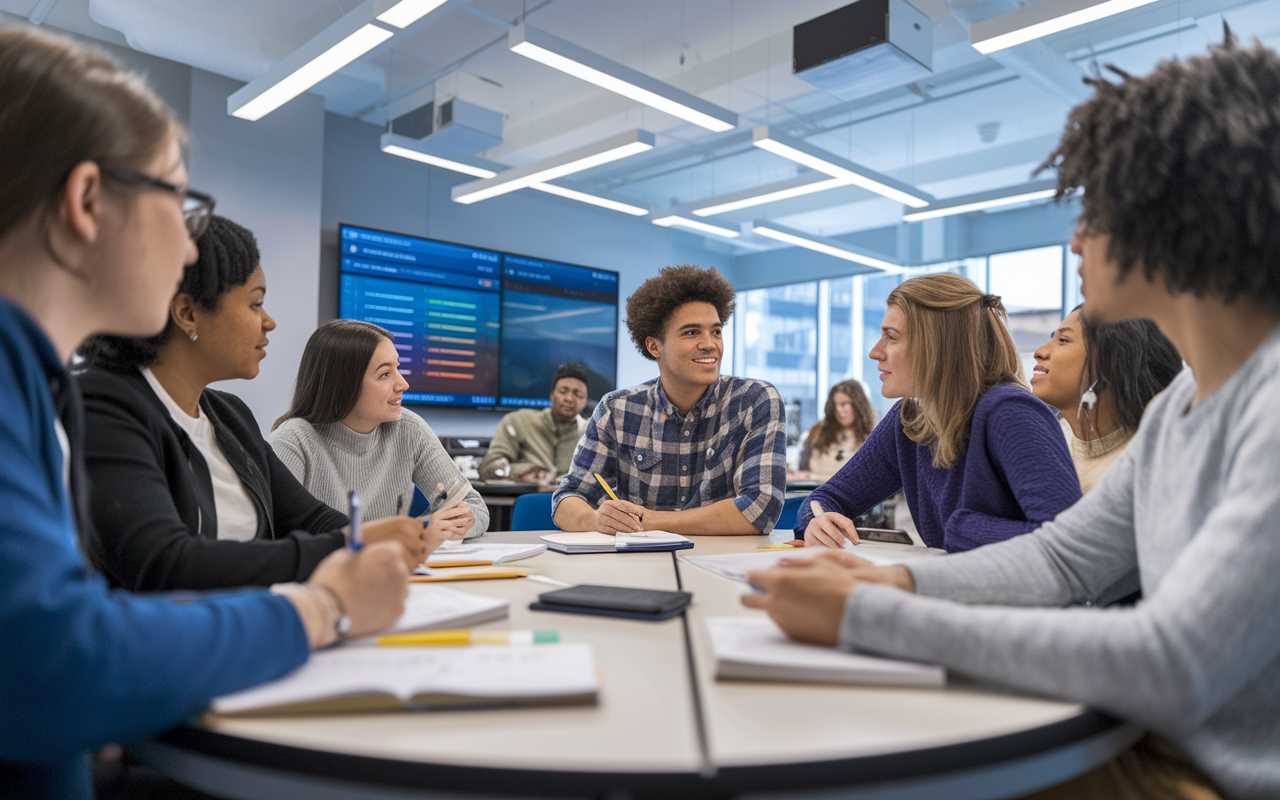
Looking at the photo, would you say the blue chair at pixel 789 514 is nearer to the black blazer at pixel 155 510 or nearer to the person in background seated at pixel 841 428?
the black blazer at pixel 155 510

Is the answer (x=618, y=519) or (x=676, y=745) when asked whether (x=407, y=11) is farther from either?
(x=676, y=745)

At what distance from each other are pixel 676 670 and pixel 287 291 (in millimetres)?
5451

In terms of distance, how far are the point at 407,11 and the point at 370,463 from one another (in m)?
2.06

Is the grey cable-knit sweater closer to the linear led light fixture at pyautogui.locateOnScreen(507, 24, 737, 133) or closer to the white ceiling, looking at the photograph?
the linear led light fixture at pyautogui.locateOnScreen(507, 24, 737, 133)

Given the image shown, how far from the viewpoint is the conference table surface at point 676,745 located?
0.60 m

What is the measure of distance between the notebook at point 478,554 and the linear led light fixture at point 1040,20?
307 centimetres

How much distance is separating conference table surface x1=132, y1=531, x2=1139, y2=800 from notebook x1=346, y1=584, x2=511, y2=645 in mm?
229

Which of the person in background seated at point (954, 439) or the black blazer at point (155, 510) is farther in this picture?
the person in background seated at point (954, 439)

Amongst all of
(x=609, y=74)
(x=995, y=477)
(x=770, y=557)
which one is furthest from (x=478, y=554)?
(x=609, y=74)

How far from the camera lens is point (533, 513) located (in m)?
2.86

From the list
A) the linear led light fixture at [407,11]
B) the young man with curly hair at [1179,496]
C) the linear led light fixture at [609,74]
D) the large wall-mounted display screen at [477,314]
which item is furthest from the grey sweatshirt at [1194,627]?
the large wall-mounted display screen at [477,314]

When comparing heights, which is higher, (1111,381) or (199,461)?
(1111,381)

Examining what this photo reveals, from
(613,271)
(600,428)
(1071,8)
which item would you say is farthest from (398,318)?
(1071,8)

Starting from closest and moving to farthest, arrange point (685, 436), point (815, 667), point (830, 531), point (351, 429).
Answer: point (815, 667) < point (830, 531) < point (351, 429) < point (685, 436)
